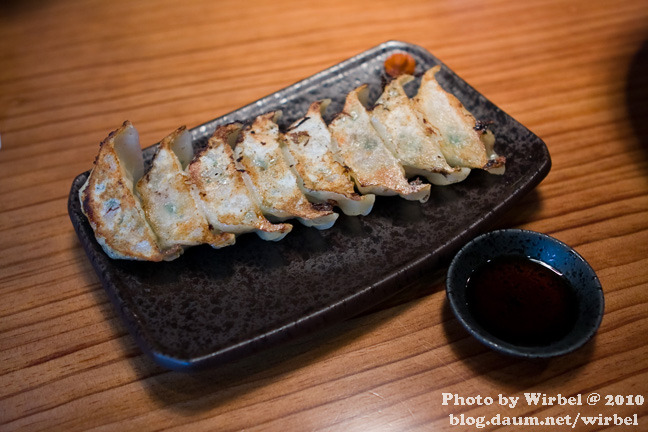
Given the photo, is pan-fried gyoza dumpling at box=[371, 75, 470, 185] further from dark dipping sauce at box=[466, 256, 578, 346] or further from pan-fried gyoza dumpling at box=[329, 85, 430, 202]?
dark dipping sauce at box=[466, 256, 578, 346]

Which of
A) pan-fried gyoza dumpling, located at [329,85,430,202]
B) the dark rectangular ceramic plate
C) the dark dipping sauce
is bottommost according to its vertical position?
the dark dipping sauce

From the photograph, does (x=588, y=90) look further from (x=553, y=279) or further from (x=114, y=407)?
(x=114, y=407)

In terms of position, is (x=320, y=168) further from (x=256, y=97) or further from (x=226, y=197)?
(x=256, y=97)

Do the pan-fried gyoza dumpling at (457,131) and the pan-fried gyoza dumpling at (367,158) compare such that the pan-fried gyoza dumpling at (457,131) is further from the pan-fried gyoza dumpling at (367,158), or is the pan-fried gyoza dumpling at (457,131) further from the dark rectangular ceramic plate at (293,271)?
the pan-fried gyoza dumpling at (367,158)

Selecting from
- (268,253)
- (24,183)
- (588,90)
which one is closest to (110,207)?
(268,253)

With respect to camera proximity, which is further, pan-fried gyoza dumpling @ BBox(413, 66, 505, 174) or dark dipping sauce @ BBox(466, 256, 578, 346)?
pan-fried gyoza dumpling @ BBox(413, 66, 505, 174)

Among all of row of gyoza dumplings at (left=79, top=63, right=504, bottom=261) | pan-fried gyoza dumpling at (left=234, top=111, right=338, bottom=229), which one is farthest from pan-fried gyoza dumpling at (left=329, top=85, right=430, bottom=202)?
pan-fried gyoza dumpling at (left=234, top=111, right=338, bottom=229)
